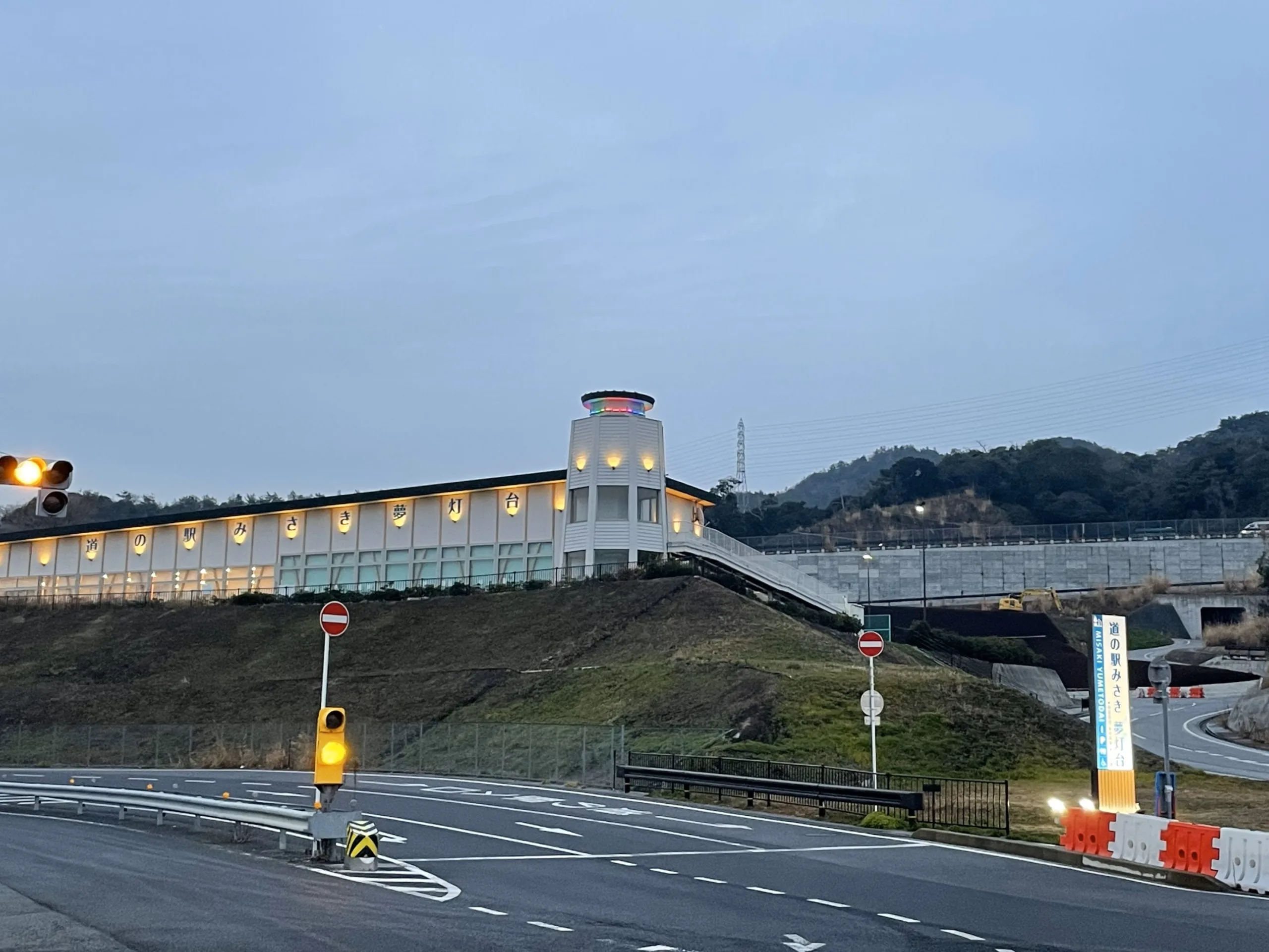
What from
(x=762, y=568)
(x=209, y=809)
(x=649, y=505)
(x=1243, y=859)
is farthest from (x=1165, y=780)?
(x=649, y=505)

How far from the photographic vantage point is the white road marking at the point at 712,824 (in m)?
25.9

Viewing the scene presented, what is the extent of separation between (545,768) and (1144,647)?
228 ft

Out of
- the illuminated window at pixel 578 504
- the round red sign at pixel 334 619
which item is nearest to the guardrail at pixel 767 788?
the round red sign at pixel 334 619

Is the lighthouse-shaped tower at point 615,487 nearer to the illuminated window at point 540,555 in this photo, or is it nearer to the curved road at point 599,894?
the illuminated window at point 540,555

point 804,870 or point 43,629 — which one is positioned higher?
point 43,629

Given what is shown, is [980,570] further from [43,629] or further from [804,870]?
[804,870]

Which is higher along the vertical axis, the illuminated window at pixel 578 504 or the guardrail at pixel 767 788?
the illuminated window at pixel 578 504

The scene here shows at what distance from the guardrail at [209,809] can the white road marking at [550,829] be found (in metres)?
4.65

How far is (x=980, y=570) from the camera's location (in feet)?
370

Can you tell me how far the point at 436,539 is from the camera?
259 feet

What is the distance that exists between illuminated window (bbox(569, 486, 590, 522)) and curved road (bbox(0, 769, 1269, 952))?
44201mm

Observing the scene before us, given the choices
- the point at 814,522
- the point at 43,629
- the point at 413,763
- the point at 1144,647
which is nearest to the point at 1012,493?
the point at 814,522

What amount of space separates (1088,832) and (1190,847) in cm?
246

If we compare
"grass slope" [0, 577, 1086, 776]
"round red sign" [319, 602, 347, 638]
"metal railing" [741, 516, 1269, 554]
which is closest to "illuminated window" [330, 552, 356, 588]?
"grass slope" [0, 577, 1086, 776]
